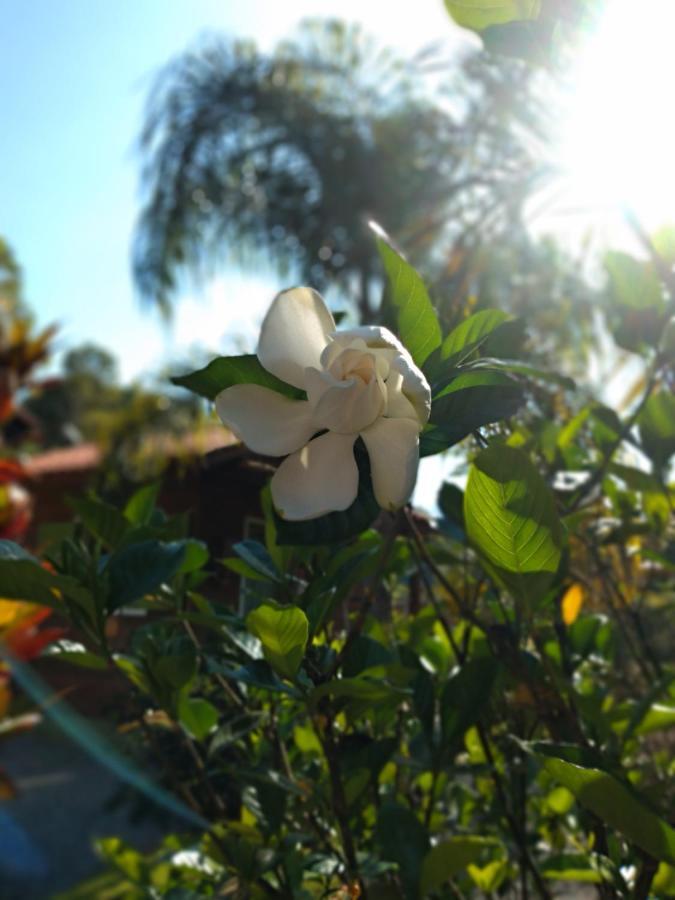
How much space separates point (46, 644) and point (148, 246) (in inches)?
375

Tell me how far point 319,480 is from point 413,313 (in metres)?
0.16

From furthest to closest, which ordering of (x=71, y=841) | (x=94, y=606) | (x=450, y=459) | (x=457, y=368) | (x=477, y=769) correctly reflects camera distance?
1. (x=71, y=841)
2. (x=450, y=459)
3. (x=477, y=769)
4. (x=94, y=606)
5. (x=457, y=368)

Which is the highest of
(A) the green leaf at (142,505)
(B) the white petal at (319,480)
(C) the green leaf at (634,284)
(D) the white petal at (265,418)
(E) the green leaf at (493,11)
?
(E) the green leaf at (493,11)

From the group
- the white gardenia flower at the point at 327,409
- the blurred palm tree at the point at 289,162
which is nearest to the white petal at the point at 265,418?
the white gardenia flower at the point at 327,409

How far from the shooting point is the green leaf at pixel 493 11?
2.49ft

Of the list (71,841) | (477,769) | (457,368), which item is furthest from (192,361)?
(457,368)

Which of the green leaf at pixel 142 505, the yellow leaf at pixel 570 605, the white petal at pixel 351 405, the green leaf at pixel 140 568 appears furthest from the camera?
the yellow leaf at pixel 570 605

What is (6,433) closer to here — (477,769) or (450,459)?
(450,459)

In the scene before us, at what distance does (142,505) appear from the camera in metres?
0.97

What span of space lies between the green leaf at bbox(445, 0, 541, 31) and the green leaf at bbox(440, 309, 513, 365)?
0.31 meters

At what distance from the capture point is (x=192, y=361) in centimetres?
405

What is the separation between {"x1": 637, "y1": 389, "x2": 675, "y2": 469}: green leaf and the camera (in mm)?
981

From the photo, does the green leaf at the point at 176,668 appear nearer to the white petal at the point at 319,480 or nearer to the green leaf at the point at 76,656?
the green leaf at the point at 76,656

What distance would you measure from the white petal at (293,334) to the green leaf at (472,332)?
0.10 metres
